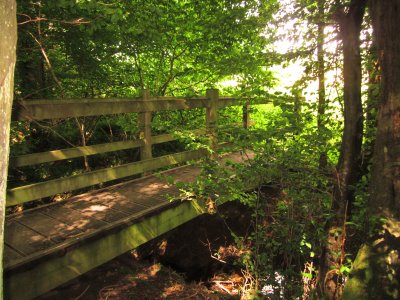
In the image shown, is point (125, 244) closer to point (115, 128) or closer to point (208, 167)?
point (208, 167)

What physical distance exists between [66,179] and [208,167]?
1.74 meters

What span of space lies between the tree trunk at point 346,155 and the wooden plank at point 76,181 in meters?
2.71

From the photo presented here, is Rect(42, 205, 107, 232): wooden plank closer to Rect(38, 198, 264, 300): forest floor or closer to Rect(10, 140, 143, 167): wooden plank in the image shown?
Rect(10, 140, 143, 167): wooden plank

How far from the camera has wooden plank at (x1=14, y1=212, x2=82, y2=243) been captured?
3329 mm

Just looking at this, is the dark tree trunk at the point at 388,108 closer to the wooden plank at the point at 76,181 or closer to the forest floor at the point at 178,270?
the forest floor at the point at 178,270

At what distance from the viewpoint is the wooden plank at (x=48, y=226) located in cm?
333

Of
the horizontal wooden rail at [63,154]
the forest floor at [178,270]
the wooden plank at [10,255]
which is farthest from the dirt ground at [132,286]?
the horizontal wooden rail at [63,154]

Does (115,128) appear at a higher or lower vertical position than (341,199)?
higher

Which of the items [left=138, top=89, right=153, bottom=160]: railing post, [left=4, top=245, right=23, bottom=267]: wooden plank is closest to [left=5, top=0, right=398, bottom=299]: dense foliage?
[left=138, top=89, right=153, bottom=160]: railing post

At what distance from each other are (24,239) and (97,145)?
62.0 inches

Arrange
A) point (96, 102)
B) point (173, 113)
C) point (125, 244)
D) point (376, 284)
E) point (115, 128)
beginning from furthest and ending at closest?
point (173, 113)
point (115, 128)
point (96, 102)
point (125, 244)
point (376, 284)

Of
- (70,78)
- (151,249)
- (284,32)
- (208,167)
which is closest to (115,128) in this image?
(70,78)

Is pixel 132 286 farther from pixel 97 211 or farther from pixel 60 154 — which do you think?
pixel 60 154

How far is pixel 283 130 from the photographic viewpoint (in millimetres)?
3842
